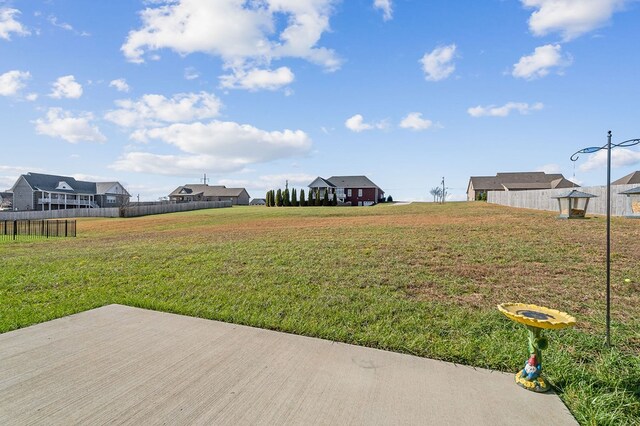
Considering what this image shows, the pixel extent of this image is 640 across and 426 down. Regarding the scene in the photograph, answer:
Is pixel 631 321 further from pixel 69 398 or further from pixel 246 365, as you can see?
pixel 69 398

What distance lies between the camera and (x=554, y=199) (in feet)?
67.6

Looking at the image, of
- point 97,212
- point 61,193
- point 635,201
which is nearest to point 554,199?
point 635,201

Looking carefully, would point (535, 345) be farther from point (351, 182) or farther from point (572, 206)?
point (351, 182)

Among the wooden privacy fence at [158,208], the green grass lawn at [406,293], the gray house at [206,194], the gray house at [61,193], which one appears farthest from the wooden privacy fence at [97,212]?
the gray house at [206,194]

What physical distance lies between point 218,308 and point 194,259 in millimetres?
4003

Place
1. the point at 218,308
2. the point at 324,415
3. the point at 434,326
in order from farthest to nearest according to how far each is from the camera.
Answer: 1. the point at 218,308
2. the point at 434,326
3. the point at 324,415

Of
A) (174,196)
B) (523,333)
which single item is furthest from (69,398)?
(174,196)

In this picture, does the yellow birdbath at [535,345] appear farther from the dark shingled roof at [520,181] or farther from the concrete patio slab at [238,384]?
the dark shingled roof at [520,181]

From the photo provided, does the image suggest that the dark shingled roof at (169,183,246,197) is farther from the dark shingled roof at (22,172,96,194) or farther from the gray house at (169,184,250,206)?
the dark shingled roof at (22,172,96,194)

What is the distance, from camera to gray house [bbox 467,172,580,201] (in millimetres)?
52875

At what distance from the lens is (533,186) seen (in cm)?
5378

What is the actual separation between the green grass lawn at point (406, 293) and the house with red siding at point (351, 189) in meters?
49.6

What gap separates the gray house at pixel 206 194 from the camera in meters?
77.6

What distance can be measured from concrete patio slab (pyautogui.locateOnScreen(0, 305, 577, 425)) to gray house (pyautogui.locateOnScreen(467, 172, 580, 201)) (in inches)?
2101
